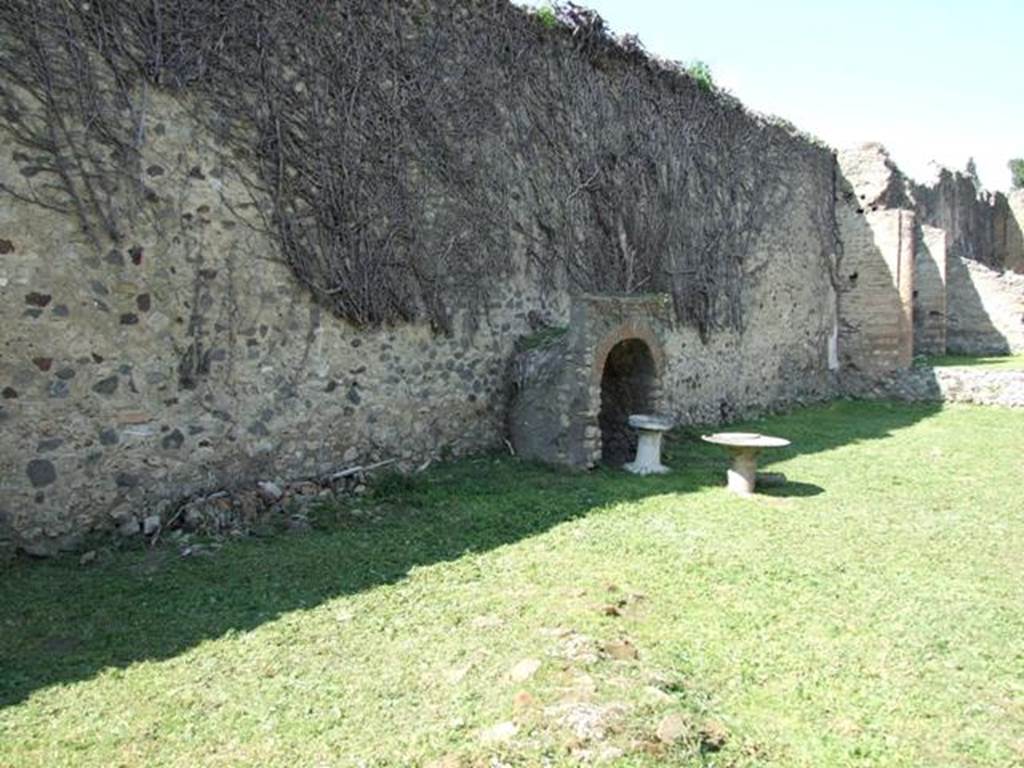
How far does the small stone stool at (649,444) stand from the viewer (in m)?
8.75

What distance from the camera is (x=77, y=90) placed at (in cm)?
567

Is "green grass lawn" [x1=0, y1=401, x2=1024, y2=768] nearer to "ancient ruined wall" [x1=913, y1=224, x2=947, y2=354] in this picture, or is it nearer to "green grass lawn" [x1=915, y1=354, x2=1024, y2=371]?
"green grass lawn" [x1=915, y1=354, x2=1024, y2=371]

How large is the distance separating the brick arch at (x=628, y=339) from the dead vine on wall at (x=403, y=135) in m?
1.52

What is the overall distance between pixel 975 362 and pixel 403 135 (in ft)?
52.4

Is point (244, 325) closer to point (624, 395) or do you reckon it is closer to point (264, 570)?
point (264, 570)

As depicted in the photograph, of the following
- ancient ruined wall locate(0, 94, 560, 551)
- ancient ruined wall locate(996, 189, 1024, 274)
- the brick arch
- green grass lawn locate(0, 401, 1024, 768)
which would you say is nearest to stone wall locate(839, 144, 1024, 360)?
ancient ruined wall locate(996, 189, 1024, 274)

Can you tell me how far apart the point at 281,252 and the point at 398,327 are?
150cm

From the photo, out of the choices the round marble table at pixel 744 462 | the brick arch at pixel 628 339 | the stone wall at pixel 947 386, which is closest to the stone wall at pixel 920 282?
the stone wall at pixel 947 386

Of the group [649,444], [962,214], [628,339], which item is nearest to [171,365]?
[628,339]

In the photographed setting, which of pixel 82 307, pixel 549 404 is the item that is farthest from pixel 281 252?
pixel 549 404

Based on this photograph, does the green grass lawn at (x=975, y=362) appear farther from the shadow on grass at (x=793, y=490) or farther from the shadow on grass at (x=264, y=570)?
the shadow on grass at (x=264, y=570)

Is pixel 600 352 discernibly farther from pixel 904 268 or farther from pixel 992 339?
pixel 992 339

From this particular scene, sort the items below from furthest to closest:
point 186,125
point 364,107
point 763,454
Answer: point 763,454 → point 364,107 → point 186,125

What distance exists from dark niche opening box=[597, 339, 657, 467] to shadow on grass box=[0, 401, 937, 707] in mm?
1226
